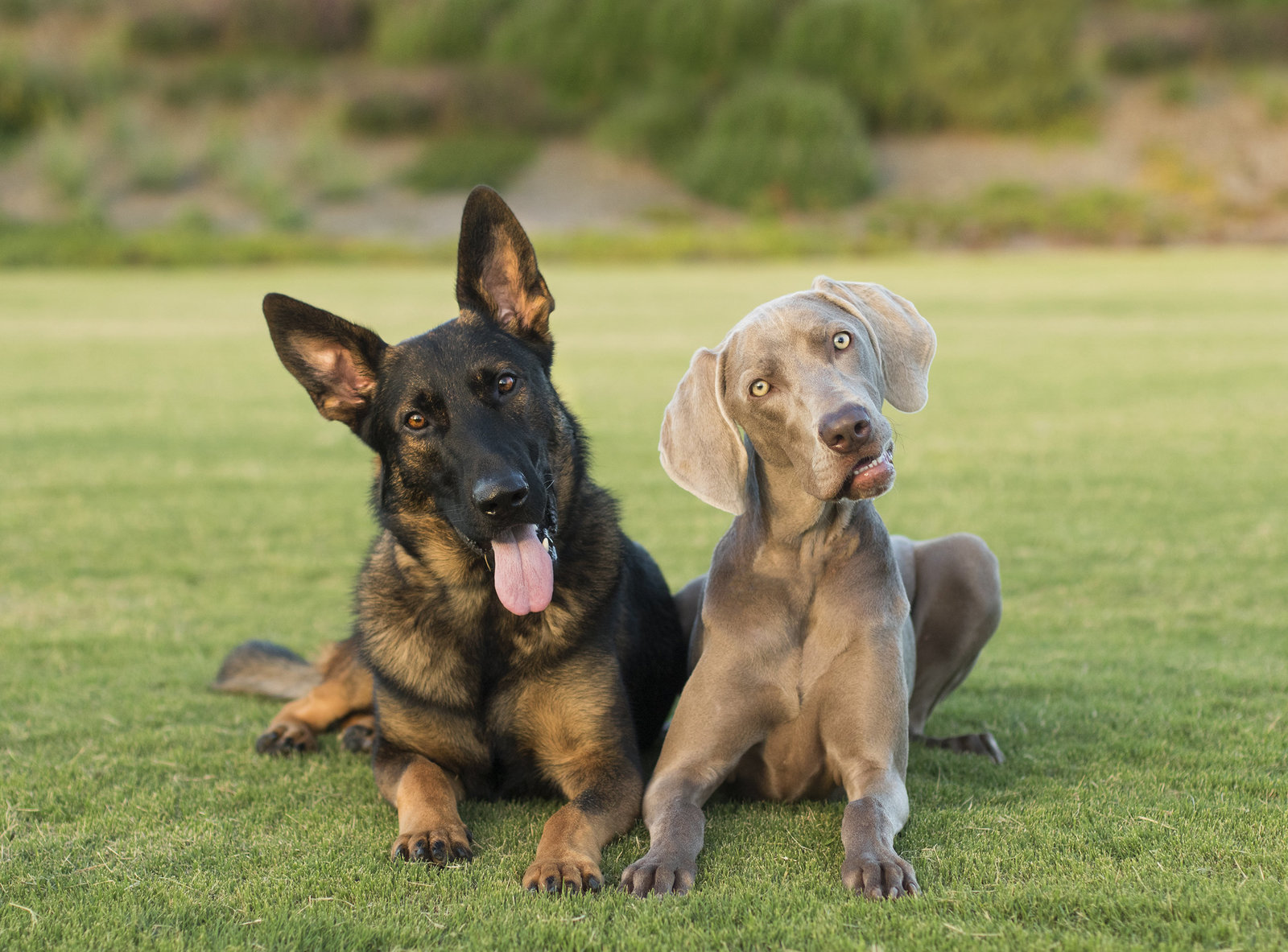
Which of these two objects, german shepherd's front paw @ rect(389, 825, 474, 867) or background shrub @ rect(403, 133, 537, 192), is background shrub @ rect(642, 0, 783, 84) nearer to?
background shrub @ rect(403, 133, 537, 192)

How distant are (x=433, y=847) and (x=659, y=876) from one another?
813mm

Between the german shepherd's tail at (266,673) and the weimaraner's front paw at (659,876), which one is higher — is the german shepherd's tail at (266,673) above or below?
below

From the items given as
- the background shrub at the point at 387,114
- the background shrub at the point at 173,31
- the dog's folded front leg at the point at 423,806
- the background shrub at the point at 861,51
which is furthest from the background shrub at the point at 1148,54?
the dog's folded front leg at the point at 423,806

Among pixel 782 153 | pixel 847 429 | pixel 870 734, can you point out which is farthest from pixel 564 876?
pixel 782 153

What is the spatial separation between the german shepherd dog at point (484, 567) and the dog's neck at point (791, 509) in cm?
Answer: 77

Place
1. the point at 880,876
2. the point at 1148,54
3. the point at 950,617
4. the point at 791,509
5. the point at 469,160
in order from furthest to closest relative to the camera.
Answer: the point at 1148,54 → the point at 469,160 → the point at 950,617 → the point at 791,509 → the point at 880,876

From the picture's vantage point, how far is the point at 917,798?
15.0ft

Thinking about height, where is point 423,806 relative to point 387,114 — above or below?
below

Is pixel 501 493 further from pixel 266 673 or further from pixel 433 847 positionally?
pixel 266 673

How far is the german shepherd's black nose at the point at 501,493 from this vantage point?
4.14 m

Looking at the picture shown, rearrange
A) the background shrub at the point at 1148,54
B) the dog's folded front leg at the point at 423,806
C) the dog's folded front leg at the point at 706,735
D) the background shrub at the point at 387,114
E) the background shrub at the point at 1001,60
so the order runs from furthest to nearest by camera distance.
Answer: the background shrub at the point at 1148,54, the background shrub at the point at 387,114, the background shrub at the point at 1001,60, the dog's folded front leg at the point at 706,735, the dog's folded front leg at the point at 423,806

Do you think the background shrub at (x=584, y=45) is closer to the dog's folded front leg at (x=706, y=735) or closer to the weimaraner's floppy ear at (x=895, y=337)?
the weimaraner's floppy ear at (x=895, y=337)

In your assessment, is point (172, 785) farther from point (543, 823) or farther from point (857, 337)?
point (857, 337)

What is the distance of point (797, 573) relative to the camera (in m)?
4.50
